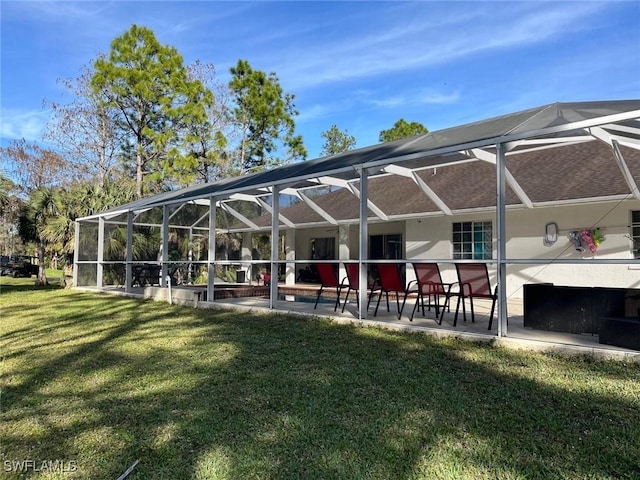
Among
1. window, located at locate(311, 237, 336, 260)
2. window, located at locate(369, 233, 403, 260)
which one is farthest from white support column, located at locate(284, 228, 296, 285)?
window, located at locate(369, 233, 403, 260)

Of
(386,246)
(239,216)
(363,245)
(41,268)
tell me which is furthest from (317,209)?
(41,268)

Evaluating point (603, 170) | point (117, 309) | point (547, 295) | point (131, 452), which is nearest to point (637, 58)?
point (603, 170)

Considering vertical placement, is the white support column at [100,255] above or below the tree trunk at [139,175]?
below

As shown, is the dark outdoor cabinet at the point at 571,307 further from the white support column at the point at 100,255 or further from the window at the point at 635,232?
the white support column at the point at 100,255

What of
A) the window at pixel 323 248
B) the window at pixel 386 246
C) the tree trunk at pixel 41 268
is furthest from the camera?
the window at pixel 323 248

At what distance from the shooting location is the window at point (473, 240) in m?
12.0

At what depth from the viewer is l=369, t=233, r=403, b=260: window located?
16.2 meters

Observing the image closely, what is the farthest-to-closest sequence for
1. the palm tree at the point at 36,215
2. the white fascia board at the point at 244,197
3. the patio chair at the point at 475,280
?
the palm tree at the point at 36,215, the white fascia board at the point at 244,197, the patio chair at the point at 475,280

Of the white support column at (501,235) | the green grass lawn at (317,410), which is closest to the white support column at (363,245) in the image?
the green grass lawn at (317,410)

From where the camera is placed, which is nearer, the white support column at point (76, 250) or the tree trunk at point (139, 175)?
the white support column at point (76, 250)

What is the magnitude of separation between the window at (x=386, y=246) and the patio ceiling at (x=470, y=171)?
2.07 metres

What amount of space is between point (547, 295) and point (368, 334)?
2501 mm

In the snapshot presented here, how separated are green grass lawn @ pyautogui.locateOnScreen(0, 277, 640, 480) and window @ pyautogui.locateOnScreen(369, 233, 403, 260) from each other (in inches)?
399

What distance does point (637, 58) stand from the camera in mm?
17484
